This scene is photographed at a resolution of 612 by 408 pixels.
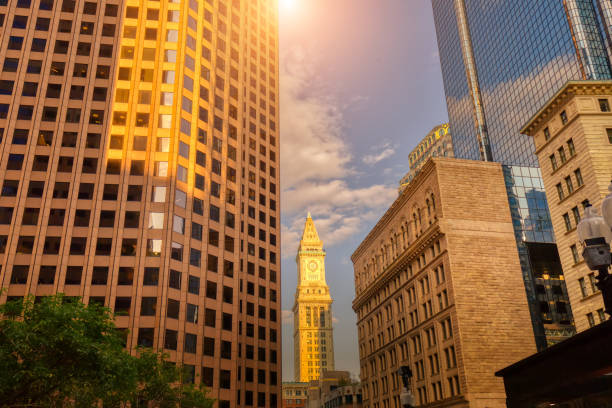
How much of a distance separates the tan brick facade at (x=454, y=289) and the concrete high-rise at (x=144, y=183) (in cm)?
2215

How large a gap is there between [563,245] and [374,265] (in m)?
39.8

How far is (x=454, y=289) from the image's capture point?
5719 centimetres

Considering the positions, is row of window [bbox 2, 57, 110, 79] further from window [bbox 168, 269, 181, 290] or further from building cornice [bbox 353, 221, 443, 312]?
building cornice [bbox 353, 221, 443, 312]

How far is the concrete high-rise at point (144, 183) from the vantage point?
65125 mm

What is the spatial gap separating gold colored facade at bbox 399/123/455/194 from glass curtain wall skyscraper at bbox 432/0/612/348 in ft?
13.9

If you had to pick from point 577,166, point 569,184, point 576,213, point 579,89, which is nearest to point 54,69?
point 579,89

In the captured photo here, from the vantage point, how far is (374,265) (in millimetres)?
85500

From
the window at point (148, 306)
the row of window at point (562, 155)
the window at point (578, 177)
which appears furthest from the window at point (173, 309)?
the window at point (578, 177)

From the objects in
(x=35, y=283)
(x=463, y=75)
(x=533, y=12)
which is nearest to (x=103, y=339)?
(x=35, y=283)

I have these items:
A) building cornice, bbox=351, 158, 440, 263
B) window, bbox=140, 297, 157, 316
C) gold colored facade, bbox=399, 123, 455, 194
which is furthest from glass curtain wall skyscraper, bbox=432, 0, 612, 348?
window, bbox=140, 297, 157, 316

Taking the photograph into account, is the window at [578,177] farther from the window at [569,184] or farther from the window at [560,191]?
the window at [560,191]

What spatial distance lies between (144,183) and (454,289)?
41.9 metres

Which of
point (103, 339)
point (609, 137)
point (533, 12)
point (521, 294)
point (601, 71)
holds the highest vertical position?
point (533, 12)

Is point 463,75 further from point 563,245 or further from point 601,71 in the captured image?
point 563,245
